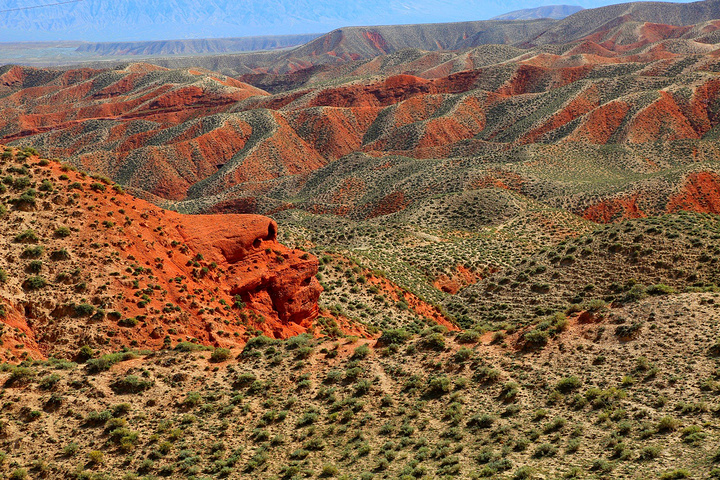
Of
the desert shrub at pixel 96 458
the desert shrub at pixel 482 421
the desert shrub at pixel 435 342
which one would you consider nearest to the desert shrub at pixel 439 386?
the desert shrub at pixel 482 421

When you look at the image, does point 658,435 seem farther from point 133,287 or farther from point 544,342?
point 133,287

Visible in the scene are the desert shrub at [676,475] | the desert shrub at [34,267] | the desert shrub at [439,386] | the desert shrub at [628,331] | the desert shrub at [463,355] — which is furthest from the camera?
the desert shrub at [34,267]

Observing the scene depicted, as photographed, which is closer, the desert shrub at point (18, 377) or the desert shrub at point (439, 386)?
the desert shrub at point (18, 377)

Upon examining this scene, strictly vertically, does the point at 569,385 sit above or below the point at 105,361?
below

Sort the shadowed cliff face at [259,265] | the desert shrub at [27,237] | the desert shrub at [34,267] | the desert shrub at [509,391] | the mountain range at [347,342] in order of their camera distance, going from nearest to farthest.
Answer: the mountain range at [347,342] < the desert shrub at [509,391] < the desert shrub at [34,267] < the desert shrub at [27,237] < the shadowed cliff face at [259,265]

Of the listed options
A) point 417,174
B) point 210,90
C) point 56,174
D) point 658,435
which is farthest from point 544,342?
point 210,90

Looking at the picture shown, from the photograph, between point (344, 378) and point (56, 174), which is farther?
point (56, 174)

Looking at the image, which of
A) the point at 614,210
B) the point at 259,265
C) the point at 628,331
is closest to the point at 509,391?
the point at 628,331

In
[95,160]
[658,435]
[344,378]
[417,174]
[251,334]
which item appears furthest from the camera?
[95,160]

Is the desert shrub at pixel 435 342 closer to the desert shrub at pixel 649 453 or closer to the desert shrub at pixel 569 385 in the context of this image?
the desert shrub at pixel 569 385

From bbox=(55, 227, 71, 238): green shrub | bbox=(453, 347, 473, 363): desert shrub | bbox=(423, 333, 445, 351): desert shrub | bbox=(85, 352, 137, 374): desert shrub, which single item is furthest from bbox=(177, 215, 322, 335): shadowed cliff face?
bbox=(453, 347, 473, 363): desert shrub

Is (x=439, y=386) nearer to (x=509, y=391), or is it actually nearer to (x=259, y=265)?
(x=509, y=391)
